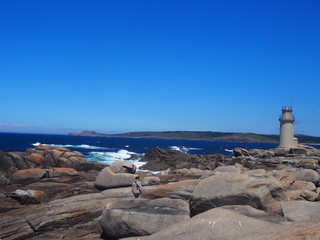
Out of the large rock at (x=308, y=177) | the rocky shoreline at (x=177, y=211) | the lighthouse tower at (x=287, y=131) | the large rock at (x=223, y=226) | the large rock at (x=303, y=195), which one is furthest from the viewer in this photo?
the lighthouse tower at (x=287, y=131)

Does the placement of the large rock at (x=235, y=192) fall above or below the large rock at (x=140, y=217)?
above

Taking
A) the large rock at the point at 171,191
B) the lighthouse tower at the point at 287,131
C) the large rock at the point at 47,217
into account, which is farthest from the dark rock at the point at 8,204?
the lighthouse tower at the point at 287,131

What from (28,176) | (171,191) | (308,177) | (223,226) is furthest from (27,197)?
(308,177)

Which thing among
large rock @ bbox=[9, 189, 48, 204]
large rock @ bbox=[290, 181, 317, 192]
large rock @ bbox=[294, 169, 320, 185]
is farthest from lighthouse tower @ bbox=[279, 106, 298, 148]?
large rock @ bbox=[9, 189, 48, 204]

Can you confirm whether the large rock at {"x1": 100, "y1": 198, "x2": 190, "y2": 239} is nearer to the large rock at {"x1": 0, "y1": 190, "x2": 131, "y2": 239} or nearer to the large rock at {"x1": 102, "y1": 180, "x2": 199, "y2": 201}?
the large rock at {"x1": 102, "y1": 180, "x2": 199, "y2": 201}

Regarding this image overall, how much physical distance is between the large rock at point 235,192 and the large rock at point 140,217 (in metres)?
0.57

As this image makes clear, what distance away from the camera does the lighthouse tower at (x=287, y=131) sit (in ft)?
171

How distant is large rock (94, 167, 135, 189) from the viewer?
709 inches

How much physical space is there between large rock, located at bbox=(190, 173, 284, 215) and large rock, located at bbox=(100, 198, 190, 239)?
566 millimetres

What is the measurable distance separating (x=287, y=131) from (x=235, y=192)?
4548cm

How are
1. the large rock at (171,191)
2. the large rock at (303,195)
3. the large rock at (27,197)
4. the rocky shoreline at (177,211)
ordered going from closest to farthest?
the rocky shoreline at (177,211) → the large rock at (171,191) → the large rock at (303,195) → the large rock at (27,197)

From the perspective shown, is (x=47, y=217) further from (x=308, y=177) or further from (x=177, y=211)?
(x=308, y=177)

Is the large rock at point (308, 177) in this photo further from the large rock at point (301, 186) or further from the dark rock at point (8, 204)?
the dark rock at point (8, 204)

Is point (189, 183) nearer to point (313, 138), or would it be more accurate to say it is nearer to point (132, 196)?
point (132, 196)
